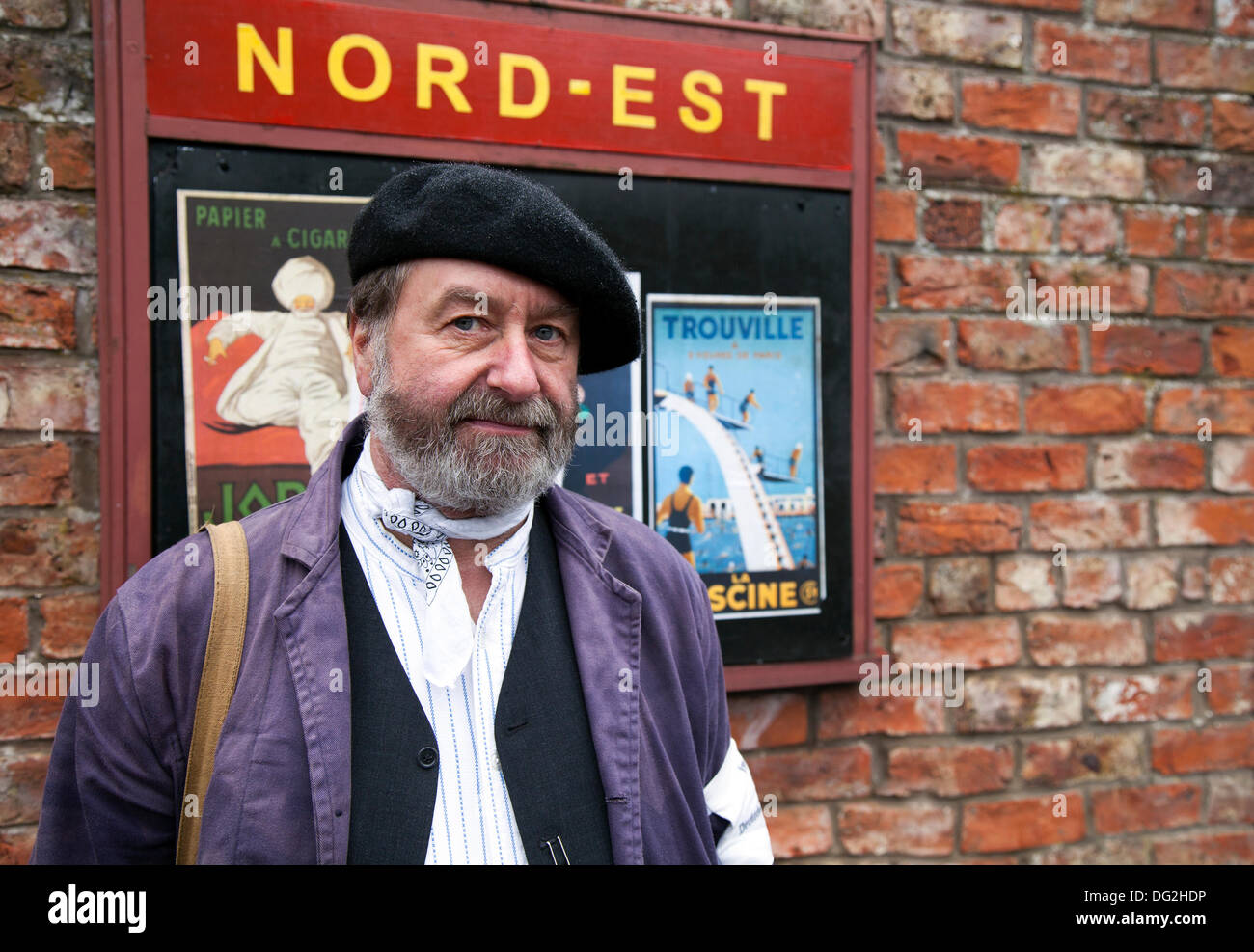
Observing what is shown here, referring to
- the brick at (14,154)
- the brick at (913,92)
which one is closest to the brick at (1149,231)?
the brick at (913,92)

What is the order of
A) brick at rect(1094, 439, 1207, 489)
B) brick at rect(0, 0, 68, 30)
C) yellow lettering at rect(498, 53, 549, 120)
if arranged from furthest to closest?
brick at rect(1094, 439, 1207, 489) < yellow lettering at rect(498, 53, 549, 120) < brick at rect(0, 0, 68, 30)

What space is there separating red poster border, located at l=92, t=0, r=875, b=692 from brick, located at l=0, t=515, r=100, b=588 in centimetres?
6

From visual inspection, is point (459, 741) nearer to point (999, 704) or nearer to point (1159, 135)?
point (999, 704)

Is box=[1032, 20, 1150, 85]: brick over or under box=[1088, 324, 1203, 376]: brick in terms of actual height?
over

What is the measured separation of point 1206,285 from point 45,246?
2848 mm

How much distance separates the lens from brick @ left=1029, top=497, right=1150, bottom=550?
2.47 metres

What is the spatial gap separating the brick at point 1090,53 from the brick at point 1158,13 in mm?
44

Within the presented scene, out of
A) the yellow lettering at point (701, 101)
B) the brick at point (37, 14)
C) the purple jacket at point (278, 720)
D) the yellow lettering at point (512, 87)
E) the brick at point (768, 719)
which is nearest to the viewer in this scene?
the purple jacket at point (278, 720)

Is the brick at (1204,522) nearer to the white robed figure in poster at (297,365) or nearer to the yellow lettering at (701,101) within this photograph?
the yellow lettering at (701,101)

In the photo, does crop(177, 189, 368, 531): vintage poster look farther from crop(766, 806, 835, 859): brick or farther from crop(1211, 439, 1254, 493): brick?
crop(1211, 439, 1254, 493): brick

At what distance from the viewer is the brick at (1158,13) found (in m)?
2.48

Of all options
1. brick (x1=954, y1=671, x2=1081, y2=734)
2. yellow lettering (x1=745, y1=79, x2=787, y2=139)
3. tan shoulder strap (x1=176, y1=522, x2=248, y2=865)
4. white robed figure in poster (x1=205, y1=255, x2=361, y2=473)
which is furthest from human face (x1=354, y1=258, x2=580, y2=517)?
brick (x1=954, y1=671, x2=1081, y2=734)

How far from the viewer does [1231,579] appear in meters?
2.57

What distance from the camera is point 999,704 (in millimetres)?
2453
